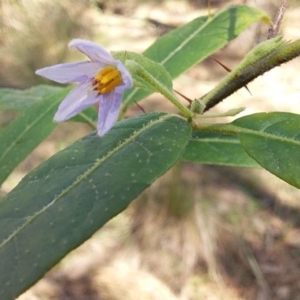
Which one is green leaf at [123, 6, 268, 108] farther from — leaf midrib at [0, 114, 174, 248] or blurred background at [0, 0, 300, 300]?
blurred background at [0, 0, 300, 300]

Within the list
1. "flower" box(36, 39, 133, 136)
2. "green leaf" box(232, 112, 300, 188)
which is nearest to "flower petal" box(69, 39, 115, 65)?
"flower" box(36, 39, 133, 136)

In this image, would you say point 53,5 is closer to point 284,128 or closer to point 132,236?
point 132,236

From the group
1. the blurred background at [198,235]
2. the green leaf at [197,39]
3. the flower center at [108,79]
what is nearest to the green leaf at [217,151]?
the green leaf at [197,39]

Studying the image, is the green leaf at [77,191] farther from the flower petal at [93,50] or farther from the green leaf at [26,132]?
the green leaf at [26,132]

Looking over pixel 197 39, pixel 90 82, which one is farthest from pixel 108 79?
pixel 197 39

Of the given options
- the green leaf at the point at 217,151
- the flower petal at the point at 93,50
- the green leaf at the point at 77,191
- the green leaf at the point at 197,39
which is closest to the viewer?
the green leaf at the point at 77,191

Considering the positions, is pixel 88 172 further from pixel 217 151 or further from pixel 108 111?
pixel 217 151
